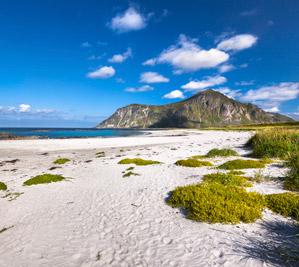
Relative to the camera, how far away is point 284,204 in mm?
7543

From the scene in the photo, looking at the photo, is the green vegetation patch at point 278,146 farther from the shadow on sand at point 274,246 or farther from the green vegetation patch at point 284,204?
the shadow on sand at point 274,246

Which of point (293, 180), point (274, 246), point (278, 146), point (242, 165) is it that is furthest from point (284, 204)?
point (278, 146)

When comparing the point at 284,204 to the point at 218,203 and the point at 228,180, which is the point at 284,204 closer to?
the point at 218,203

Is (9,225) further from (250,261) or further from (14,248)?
(250,261)

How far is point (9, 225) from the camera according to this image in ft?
24.9

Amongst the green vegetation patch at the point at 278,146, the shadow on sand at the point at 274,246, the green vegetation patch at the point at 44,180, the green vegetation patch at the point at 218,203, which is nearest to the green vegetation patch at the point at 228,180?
the green vegetation patch at the point at 218,203

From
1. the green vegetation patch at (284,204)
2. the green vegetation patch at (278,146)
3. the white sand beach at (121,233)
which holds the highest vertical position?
the green vegetation patch at (278,146)

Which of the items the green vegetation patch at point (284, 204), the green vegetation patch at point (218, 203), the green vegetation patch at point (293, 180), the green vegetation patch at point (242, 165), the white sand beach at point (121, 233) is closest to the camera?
the white sand beach at point (121, 233)

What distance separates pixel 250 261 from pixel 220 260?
0.62 metres

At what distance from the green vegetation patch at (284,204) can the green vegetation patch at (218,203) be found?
0.31 m

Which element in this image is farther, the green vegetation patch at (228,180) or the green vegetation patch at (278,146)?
the green vegetation patch at (278,146)

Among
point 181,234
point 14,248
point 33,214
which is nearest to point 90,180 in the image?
point 33,214

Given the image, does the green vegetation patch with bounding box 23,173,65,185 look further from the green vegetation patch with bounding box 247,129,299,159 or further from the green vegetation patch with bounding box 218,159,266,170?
the green vegetation patch with bounding box 247,129,299,159

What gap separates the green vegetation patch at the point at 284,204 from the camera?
23.6 feet
